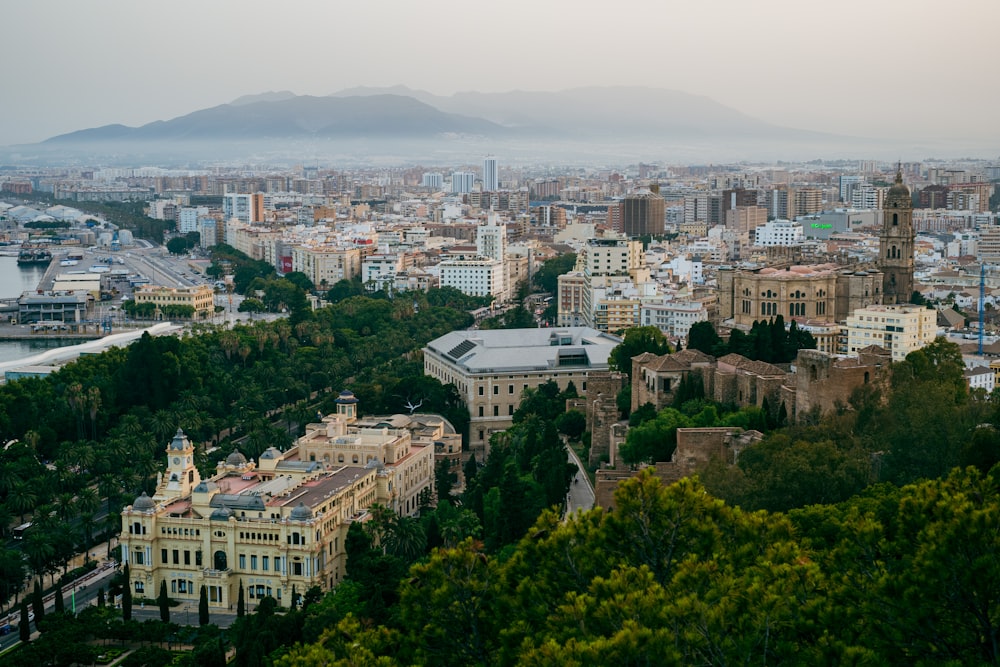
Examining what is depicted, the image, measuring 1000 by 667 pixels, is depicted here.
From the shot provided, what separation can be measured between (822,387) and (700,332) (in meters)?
5.53

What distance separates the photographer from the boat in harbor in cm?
6850

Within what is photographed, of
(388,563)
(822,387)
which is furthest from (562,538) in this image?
(822,387)

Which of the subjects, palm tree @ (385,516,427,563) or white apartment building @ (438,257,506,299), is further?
white apartment building @ (438,257,506,299)

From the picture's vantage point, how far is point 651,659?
8836 mm

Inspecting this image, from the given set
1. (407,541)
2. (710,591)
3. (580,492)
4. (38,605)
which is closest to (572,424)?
(580,492)

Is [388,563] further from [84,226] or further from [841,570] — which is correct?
[84,226]

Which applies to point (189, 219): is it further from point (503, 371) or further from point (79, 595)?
point (79, 595)

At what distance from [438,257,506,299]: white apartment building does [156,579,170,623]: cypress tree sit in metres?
29.0

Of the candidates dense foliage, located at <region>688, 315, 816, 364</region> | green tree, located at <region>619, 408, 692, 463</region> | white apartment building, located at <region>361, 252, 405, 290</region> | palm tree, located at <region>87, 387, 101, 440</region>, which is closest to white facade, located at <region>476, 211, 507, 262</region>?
white apartment building, located at <region>361, 252, 405, 290</region>

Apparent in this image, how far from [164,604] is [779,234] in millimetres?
43814

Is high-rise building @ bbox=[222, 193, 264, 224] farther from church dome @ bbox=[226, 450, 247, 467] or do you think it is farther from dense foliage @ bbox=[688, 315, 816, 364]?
church dome @ bbox=[226, 450, 247, 467]

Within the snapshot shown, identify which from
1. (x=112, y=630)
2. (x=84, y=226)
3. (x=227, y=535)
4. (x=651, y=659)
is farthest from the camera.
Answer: (x=84, y=226)

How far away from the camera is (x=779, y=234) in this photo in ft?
188

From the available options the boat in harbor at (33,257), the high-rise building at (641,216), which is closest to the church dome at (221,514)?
the high-rise building at (641,216)
